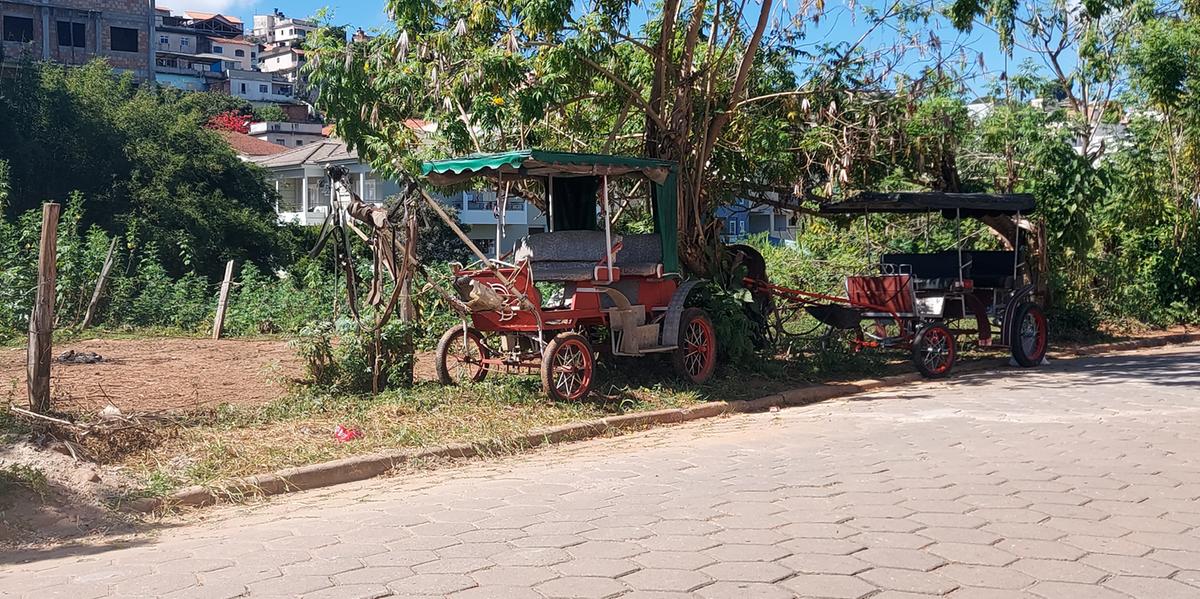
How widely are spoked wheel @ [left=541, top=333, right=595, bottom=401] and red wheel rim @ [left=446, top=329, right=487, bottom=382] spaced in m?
0.92

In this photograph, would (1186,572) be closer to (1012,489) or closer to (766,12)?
(1012,489)

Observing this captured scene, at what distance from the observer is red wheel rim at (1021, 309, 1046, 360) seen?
51.2ft

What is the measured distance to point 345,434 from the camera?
29.9 ft

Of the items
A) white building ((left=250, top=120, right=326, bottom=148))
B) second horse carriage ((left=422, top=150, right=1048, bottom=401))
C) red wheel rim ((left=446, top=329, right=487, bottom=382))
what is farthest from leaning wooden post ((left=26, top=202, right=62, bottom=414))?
white building ((left=250, top=120, right=326, bottom=148))

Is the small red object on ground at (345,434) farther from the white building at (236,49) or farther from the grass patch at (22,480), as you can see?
the white building at (236,49)

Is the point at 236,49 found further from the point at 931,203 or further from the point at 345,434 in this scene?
the point at 345,434

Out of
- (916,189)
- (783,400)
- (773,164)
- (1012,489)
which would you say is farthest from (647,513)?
(916,189)

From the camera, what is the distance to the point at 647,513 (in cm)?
696

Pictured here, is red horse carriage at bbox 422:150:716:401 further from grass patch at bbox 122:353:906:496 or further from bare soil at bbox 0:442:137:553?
bare soil at bbox 0:442:137:553

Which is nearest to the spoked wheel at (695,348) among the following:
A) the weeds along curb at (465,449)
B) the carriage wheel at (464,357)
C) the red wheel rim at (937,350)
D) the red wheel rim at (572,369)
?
the weeds along curb at (465,449)

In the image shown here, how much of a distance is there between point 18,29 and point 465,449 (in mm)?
55326

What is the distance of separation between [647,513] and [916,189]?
13.1m

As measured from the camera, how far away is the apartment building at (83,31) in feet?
Answer: 179

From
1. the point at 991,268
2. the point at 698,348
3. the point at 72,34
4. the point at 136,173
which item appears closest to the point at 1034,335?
the point at 991,268
